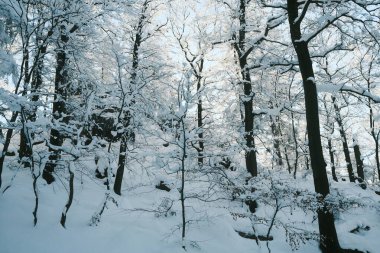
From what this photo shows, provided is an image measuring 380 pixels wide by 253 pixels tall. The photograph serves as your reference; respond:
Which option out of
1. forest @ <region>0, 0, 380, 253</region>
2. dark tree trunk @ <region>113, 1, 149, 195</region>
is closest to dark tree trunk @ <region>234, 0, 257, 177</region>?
forest @ <region>0, 0, 380, 253</region>

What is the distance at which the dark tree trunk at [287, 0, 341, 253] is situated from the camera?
712cm

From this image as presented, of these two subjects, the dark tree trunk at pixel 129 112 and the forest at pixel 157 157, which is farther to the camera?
the dark tree trunk at pixel 129 112

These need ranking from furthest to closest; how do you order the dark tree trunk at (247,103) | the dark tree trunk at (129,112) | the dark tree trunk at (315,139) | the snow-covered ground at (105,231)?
the dark tree trunk at (247,103) → the dark tree trunk at (129,112) → the dark tree trunk at (315,139) → the snow-covered ground at (105,231)

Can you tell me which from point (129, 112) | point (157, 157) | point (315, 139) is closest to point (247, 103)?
point (315, 139)

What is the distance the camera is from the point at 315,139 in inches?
295

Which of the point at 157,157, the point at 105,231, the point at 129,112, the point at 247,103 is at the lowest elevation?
the point at 105,231

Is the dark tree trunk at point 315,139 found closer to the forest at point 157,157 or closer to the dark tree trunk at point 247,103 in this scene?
the forest at point 157,157

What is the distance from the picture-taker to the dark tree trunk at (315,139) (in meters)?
7.12

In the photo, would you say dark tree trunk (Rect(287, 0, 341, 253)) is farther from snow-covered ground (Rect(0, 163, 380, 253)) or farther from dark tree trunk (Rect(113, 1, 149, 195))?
dark tree trunk (Rect(113, 1, 149, 195))

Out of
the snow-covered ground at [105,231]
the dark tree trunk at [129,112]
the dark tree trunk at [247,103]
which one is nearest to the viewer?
the snow-covered ground at [105,231]

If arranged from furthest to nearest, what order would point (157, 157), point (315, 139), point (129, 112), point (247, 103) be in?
point (247, 103) < point (129, 112) < point (315, 139) < point (157, 157)

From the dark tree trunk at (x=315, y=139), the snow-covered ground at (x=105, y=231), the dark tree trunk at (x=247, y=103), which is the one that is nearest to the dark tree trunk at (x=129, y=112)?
the snow-covered ground at (x=105, y=231)

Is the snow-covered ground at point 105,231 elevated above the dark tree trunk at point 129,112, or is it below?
below

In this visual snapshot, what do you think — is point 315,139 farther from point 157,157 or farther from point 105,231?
point 105,231
